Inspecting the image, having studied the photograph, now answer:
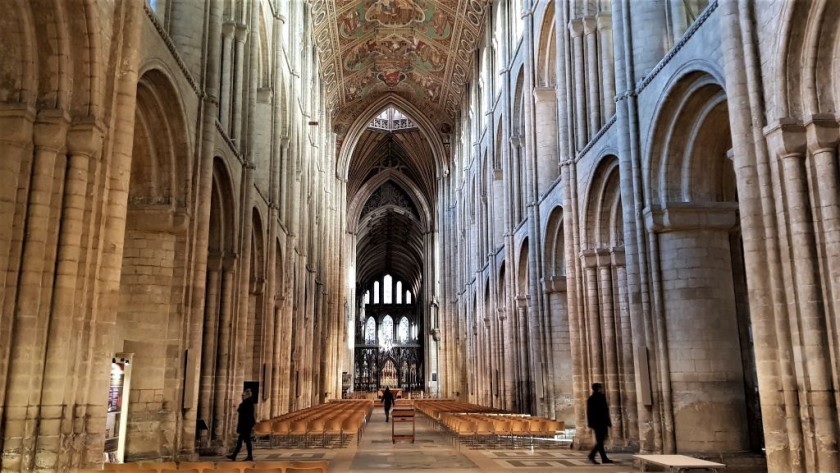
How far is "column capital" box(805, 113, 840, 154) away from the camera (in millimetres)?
8406

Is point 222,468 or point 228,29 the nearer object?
point 222,468

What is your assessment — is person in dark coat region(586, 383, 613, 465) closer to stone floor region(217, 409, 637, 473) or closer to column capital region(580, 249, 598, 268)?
stone floor region(217, 409, 637, 473)

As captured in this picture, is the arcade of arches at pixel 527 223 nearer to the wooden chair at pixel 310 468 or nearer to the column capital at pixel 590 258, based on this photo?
the column capital at pixel 590 258

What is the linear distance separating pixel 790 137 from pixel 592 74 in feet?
28.6

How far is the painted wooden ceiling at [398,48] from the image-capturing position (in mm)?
33438

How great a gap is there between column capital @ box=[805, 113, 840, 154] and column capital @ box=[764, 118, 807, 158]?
91 mm

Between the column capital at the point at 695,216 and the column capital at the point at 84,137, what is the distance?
9.50 m

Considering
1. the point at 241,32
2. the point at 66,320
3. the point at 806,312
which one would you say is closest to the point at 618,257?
the point at 806,312

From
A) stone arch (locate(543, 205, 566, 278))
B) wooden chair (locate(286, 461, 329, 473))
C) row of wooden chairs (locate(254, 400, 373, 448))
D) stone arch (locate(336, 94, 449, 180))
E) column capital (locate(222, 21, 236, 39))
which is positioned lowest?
row of wooden chairs (locate(254, 400, 373, 448))

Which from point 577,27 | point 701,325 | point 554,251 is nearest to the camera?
point 701,325

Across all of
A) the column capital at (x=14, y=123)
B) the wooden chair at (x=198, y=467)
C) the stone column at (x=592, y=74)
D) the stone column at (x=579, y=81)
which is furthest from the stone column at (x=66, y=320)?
the stone column at (x=579, y=81)

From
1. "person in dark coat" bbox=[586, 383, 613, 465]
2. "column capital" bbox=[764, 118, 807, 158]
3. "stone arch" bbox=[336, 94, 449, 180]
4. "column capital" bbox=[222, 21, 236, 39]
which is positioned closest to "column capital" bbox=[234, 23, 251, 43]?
"column capital" bbox=[222, 21, 236, 39]

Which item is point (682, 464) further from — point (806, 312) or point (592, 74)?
point (592, 74)

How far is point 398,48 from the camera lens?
38.1m
